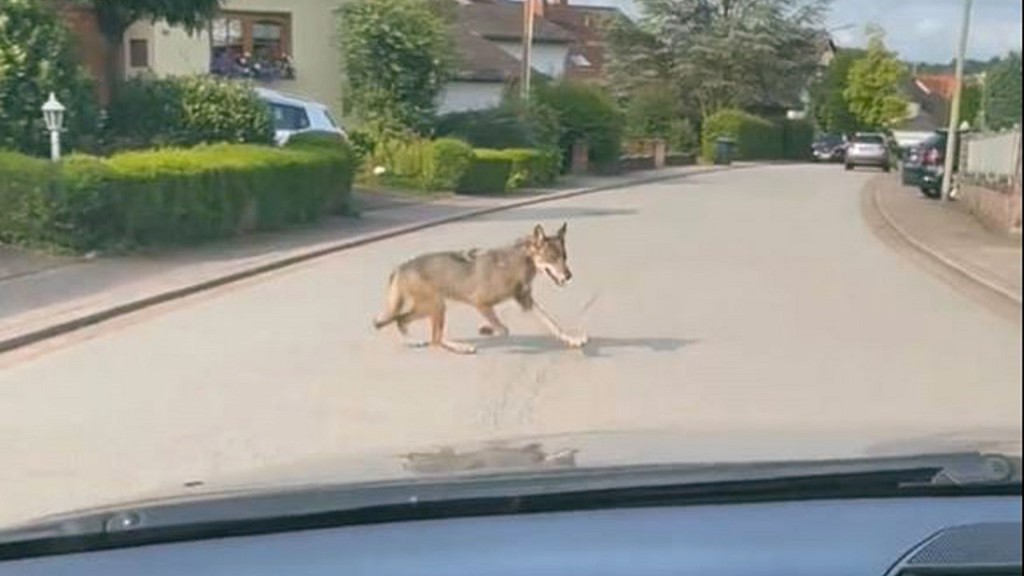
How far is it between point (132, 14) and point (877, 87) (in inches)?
806

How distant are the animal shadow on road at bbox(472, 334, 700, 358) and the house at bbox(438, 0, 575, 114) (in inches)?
464

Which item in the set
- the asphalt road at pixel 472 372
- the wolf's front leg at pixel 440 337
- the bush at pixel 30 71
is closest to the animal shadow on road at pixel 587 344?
the asphalt road at pixel 472 372

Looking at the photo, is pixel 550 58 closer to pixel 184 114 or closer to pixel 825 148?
pixel 184 114

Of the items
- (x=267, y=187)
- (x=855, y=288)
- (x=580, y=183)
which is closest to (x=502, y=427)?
(x=855, y=288)

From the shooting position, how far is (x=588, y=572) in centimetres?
191

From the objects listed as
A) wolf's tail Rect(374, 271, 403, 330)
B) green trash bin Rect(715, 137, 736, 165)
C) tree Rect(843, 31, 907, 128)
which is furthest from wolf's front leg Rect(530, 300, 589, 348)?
green trash bin Rect(715, 137, 736, 165)

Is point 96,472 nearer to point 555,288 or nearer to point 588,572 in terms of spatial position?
point 588,572

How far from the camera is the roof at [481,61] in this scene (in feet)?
123

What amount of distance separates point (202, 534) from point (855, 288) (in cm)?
1232

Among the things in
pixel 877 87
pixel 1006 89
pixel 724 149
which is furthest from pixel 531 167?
pixel 1006 89

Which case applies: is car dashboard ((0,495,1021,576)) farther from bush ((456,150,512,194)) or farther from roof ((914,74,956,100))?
bush ((456,150,512,194))

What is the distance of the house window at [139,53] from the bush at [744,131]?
50.8 feet

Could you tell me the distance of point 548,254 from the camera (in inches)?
379

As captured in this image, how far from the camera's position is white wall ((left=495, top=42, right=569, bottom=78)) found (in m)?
23.3
